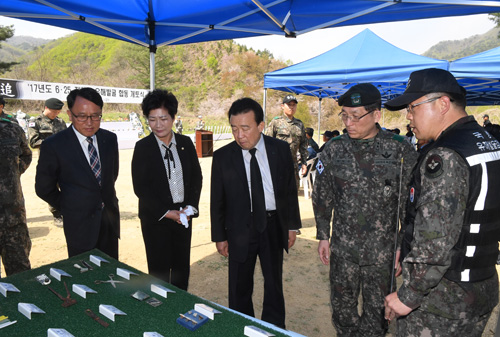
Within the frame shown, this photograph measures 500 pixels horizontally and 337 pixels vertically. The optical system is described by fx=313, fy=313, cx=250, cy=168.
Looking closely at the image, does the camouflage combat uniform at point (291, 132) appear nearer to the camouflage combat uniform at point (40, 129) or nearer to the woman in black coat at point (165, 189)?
the woman in black coat at point (165, 189)

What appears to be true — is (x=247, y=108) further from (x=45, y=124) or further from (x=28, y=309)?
(x=45, y=124)

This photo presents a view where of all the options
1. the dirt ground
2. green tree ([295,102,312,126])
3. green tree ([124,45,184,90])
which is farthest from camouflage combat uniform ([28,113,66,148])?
green tree ([124,45,184,90])

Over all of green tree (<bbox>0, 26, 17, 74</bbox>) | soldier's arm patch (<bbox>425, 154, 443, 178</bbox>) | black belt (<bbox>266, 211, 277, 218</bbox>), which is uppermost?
green tree (<bbox>0, 26, 17, 74</bbox>)

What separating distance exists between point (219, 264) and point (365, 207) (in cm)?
242

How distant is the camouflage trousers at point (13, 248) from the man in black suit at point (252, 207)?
1.92 m

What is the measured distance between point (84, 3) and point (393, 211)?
10.3 feet

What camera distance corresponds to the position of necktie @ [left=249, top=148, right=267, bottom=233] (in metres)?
2.29

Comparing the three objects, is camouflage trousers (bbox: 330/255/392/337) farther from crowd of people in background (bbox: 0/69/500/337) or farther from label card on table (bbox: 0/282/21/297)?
label card on table (bbox: 0/282/21/297)

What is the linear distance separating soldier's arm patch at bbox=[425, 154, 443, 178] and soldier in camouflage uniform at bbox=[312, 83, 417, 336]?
69cm

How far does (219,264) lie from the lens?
13.1 feet

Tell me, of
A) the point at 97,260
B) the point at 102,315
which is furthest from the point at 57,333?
the point at 97,260

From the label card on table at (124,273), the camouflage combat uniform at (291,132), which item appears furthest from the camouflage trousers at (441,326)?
the camouflage combat uniform at (291,132)

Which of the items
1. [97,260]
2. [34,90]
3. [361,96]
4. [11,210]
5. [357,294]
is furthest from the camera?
[34,90]

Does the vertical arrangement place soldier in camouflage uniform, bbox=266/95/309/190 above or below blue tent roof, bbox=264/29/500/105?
below
